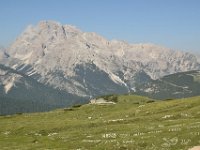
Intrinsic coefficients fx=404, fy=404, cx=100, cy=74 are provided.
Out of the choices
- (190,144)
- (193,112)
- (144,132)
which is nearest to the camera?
(190,144)

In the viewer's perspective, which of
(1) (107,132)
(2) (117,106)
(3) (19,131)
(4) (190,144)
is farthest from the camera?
(2) (117,106)

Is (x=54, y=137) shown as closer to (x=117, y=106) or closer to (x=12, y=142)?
(x=12, y=142)

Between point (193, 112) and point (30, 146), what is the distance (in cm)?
3503

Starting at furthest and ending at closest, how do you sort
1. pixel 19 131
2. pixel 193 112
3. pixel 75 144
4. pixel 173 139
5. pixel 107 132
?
pixel 19 131 < pixel 193 112 < pixel 107 132 < pixel 75 144 < pixel 173 139

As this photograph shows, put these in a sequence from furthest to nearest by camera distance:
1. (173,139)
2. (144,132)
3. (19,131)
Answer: (19,131) → (144,132) → (173,139)

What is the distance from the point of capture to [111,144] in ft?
163

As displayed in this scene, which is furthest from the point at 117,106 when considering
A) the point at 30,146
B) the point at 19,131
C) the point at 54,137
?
the point at 30,146

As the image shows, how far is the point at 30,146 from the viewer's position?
5662cm

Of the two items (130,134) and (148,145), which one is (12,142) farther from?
(148,145)

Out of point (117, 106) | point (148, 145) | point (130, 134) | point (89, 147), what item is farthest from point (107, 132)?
point (117, 106)

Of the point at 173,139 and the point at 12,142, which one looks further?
the point at 12,142

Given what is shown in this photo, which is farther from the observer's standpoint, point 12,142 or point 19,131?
point 19,131

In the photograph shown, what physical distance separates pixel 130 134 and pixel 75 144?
820cm

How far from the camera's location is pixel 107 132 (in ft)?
206
